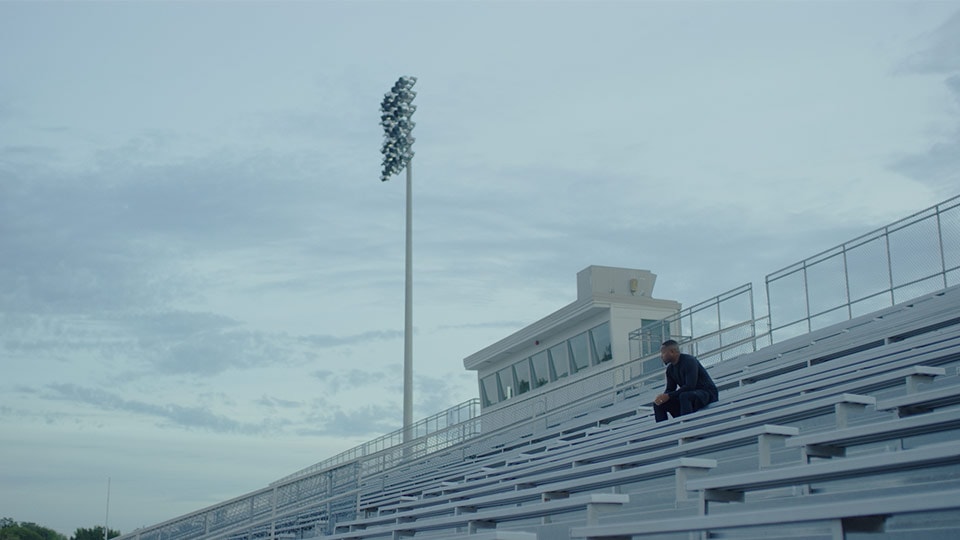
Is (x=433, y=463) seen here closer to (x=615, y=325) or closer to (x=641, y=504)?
(x=615, y=325)

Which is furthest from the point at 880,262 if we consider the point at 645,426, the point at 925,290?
A: the point at 645,426

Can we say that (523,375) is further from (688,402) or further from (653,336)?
(688,402)

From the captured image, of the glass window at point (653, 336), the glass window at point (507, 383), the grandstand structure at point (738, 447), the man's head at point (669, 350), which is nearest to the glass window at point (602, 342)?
the grandstand structure at point (738, 447)

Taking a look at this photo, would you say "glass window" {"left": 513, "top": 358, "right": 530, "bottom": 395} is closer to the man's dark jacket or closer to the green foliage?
the man's dark jacket

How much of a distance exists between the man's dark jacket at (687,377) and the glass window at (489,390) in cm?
1332

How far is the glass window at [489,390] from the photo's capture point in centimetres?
2130

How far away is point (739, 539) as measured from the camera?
4.17 meters

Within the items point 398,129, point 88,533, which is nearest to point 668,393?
point 398,129

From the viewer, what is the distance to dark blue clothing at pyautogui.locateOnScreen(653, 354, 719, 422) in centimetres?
781

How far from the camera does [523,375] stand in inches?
792

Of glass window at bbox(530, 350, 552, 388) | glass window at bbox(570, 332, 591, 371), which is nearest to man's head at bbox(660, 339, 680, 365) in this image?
glass window at bbox(570, 332, 591, 371)

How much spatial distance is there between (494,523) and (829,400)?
7.38 feet

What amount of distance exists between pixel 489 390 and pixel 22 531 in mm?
36372

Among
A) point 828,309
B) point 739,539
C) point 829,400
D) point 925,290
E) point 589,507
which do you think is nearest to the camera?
point 739,539
